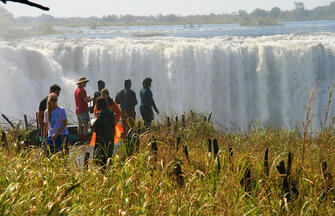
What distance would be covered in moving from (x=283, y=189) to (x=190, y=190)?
102cm

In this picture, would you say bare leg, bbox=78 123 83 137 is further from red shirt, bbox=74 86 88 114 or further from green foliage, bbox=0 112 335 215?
green foliage, bbox=0 112 335 215

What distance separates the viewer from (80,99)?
365 inches

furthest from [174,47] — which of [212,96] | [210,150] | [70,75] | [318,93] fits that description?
[210,150]

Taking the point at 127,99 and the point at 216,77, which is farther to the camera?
the point at 216,77

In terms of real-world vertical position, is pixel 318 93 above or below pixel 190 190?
below

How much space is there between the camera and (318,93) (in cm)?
2200

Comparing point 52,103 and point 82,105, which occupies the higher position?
point 52,103

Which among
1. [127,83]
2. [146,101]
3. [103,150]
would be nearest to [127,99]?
[127,83]

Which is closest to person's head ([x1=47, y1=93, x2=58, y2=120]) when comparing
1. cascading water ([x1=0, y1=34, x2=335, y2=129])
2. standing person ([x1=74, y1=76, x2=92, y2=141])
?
standing person ([x1=74, y1=76, x2=92, y2=141])

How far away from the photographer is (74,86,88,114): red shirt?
9125 millimetres

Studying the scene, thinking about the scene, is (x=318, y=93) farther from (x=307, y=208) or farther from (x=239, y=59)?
(x=307, y=208)

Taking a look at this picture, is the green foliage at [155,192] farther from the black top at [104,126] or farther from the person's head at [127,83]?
the person's head at [127,83]

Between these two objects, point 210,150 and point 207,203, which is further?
point 210,150

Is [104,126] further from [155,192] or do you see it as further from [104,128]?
[155,192]
